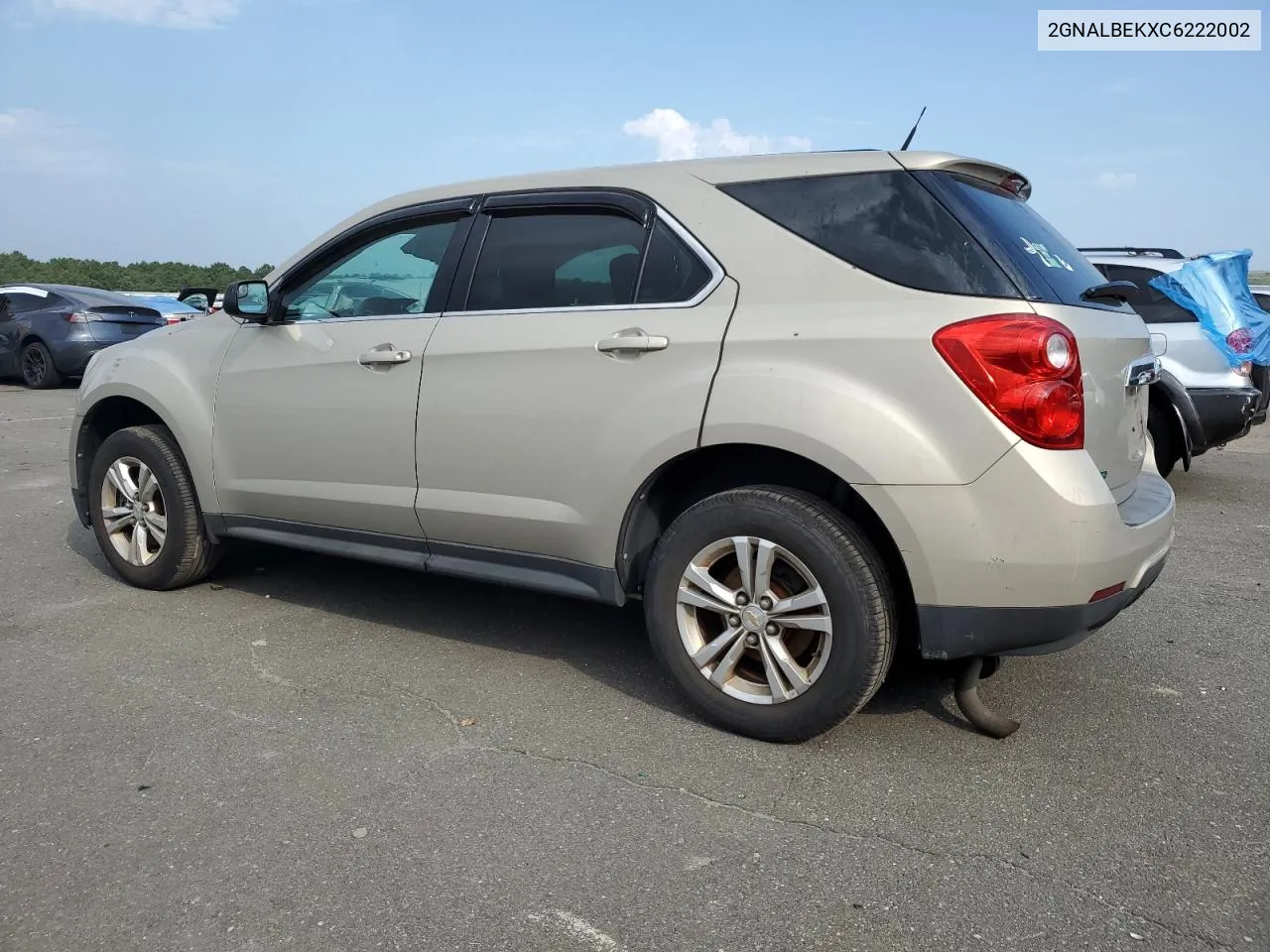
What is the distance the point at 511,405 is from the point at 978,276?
161cm

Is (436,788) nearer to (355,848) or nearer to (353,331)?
(355,848)

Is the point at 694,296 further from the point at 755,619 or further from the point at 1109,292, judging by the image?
the point at 1109,292

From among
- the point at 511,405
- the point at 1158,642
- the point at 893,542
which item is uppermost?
the point at 511,405

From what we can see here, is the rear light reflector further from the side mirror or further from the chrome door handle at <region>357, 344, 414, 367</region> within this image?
the side mirror

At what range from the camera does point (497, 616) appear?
473 cm

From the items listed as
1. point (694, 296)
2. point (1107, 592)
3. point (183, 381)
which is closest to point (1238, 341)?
point (1107, 592)

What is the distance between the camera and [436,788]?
311cm

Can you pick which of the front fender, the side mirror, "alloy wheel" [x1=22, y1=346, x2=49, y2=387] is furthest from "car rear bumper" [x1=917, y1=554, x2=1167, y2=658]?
"alloy wheel" [x1=22, y1=346, x2=49, y2=387]

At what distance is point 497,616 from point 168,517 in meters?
1.60

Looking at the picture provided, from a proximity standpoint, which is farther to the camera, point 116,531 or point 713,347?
point 116,531

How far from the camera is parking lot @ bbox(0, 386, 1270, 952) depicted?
2.48 meters

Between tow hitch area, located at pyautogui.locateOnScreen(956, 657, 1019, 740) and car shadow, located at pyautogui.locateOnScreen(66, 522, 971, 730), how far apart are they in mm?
133

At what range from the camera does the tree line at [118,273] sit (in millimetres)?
30797

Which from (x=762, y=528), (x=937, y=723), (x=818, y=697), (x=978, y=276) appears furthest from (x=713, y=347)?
(x=937, y=723)
